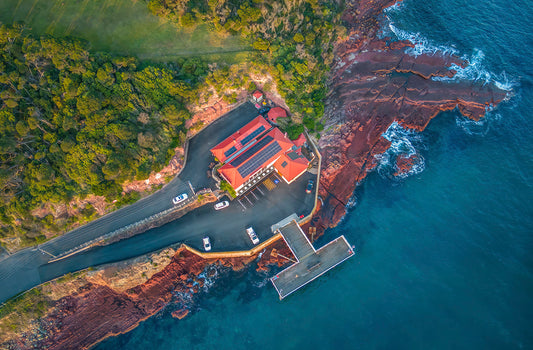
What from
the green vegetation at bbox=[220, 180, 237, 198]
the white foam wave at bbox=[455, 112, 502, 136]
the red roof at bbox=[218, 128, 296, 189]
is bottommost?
the green vegetation at bbox=[220, 180, 237, 198]

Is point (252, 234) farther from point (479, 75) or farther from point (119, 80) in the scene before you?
point (479, 75)

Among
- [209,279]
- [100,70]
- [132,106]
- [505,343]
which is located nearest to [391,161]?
[505,343]

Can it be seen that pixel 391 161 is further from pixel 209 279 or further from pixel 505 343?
pixel 209 279

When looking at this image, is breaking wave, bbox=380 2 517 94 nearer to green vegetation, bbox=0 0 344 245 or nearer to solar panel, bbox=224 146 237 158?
green vegetation, bbox=0 0 344 245

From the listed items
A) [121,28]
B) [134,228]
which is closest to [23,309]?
[134,228]

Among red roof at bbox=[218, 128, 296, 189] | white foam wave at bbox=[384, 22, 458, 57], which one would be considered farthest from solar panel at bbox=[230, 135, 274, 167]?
white foam wave at bbox=[384, 22, 458, 57]

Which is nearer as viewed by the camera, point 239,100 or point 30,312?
point 30,312
